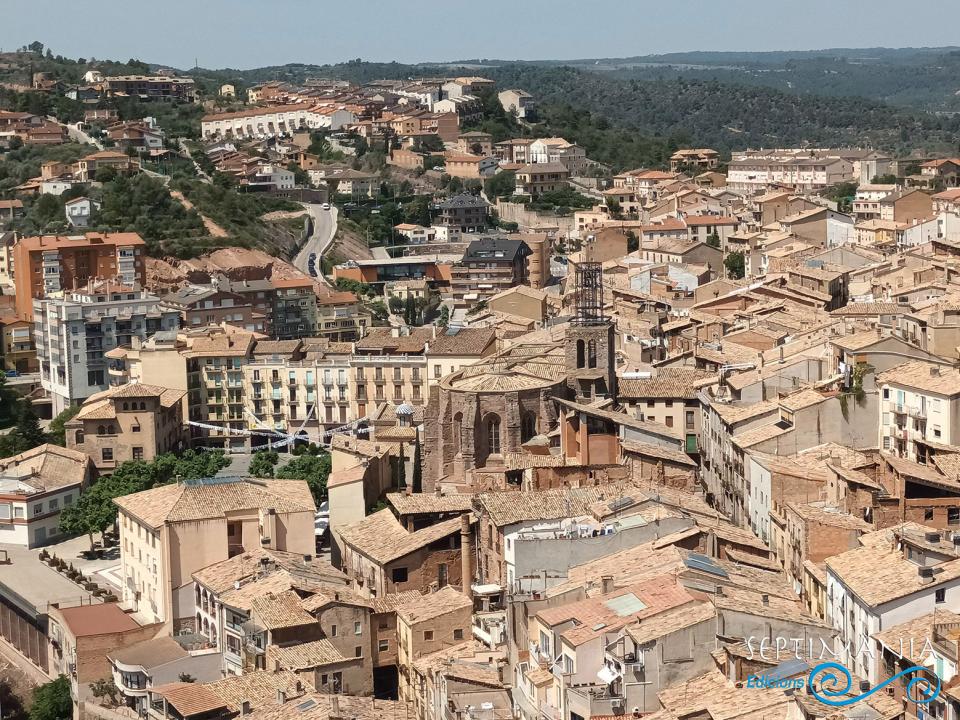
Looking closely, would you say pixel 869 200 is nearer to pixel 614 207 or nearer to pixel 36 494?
pixel 614 207

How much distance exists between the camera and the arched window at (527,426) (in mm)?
51156

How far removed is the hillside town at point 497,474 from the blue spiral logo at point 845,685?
10 cm

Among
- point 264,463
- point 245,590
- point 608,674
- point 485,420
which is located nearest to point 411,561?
point 245,590

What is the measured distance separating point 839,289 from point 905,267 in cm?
255

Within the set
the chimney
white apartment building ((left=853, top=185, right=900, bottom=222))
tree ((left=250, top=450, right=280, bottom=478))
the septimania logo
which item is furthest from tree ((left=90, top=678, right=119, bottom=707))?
white apartment building ((left=853, top=185, right=900, bottom=222))

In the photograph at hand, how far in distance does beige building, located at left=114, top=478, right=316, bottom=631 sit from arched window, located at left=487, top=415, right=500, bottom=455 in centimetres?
558

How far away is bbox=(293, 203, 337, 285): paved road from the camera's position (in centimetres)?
10550

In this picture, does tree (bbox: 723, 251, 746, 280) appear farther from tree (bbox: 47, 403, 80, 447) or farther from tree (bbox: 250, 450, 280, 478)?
tree (bbox: 47, 403, 80, 447)

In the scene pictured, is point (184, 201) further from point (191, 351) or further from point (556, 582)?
point (556, 582)

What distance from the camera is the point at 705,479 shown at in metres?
47.8

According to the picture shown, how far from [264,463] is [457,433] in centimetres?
1078

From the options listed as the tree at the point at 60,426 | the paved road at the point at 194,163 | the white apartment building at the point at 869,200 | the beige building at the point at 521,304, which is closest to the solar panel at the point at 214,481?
the tree at the point at 60,426

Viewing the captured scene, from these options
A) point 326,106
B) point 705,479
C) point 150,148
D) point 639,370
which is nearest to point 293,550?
point 705,479

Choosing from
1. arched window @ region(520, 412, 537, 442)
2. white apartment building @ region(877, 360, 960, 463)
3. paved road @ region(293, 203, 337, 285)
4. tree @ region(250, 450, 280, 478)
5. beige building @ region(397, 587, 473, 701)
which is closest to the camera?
beige building @ region(397, 587, 473, 701)
